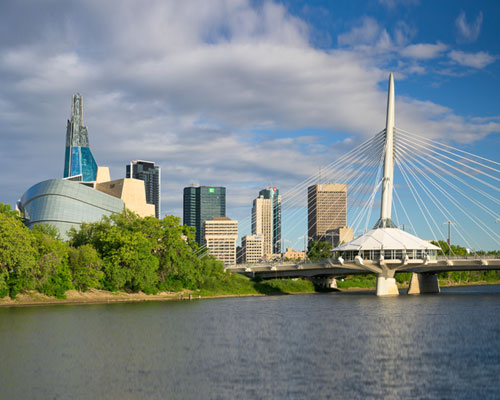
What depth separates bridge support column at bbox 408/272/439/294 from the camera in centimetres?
11076

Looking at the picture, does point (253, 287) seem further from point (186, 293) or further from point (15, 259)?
point (15, 259)

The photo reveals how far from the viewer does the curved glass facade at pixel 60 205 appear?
423ft

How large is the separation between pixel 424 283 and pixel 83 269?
6460 cm

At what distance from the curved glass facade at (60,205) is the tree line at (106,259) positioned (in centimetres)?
3638

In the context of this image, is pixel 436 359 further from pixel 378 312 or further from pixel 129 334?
pixel 378 312

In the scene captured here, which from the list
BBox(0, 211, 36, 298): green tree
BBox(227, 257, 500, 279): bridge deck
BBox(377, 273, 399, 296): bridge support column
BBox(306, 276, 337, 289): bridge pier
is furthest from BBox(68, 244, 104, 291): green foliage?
BBox(306, 276, 337, 289): bridge pier

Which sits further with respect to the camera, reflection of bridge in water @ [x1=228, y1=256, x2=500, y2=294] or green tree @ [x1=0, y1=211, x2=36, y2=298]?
reflection of bridge in water @ [x1=228, y1=256, x2=500, y2=294]

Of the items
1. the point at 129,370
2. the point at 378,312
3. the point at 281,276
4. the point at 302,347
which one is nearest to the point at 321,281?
the point at 281,276

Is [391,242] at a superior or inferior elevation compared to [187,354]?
superior

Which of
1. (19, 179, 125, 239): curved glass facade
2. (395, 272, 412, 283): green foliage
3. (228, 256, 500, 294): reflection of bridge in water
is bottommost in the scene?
(395, 272, 412, 283): green foliage

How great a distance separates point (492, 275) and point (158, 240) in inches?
4929

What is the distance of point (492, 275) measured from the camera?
181m

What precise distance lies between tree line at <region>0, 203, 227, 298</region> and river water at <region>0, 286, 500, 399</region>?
11981 mm

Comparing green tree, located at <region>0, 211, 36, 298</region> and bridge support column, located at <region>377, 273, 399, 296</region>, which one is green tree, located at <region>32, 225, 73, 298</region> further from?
bridge support column, located at <region>377, 273, 399, 296</region>
